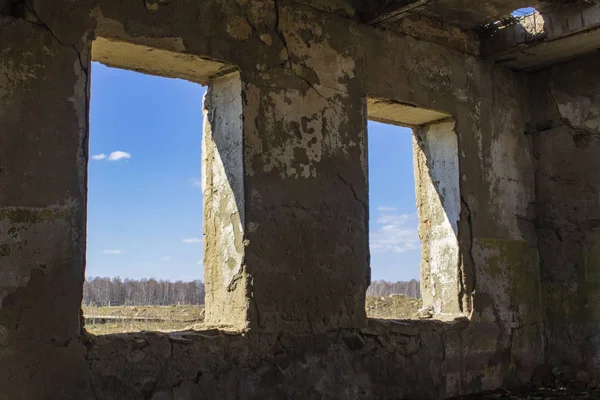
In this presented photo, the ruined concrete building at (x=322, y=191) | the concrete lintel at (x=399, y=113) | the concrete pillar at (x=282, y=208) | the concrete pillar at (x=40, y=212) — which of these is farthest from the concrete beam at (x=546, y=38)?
the concrete pillar at (x=40, y=212)

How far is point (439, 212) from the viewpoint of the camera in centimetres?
548

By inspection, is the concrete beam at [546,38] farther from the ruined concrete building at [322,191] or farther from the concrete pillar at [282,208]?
the concrete pillar at [282,208]

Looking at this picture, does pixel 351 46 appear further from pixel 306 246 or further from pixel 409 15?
pixel 306 246

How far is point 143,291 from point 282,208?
12982 millimetres

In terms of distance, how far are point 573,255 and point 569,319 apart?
0.54 meters

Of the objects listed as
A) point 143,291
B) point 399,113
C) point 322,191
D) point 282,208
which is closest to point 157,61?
point 282,208

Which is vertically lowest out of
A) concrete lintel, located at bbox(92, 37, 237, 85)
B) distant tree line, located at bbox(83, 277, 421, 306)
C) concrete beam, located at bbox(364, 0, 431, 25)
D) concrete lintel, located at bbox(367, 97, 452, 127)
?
distant tree line, located at bbox(83, 277, 421, 306)

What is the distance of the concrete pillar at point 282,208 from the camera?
414 cm

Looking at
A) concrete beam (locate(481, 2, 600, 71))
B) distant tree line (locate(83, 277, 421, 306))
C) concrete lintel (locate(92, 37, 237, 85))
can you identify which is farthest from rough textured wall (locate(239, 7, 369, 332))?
distant tree line (locate(83, 277, 421, 306))

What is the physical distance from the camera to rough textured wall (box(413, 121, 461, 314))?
5.37 meters

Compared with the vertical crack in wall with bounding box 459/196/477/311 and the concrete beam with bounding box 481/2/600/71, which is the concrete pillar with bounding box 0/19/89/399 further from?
the concrete beam with bounding box 481/2/600/71

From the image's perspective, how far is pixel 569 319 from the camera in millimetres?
5824

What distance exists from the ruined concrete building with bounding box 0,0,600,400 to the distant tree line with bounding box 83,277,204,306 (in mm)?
10304

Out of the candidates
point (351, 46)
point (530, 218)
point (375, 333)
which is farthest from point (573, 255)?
point (351, 46)
